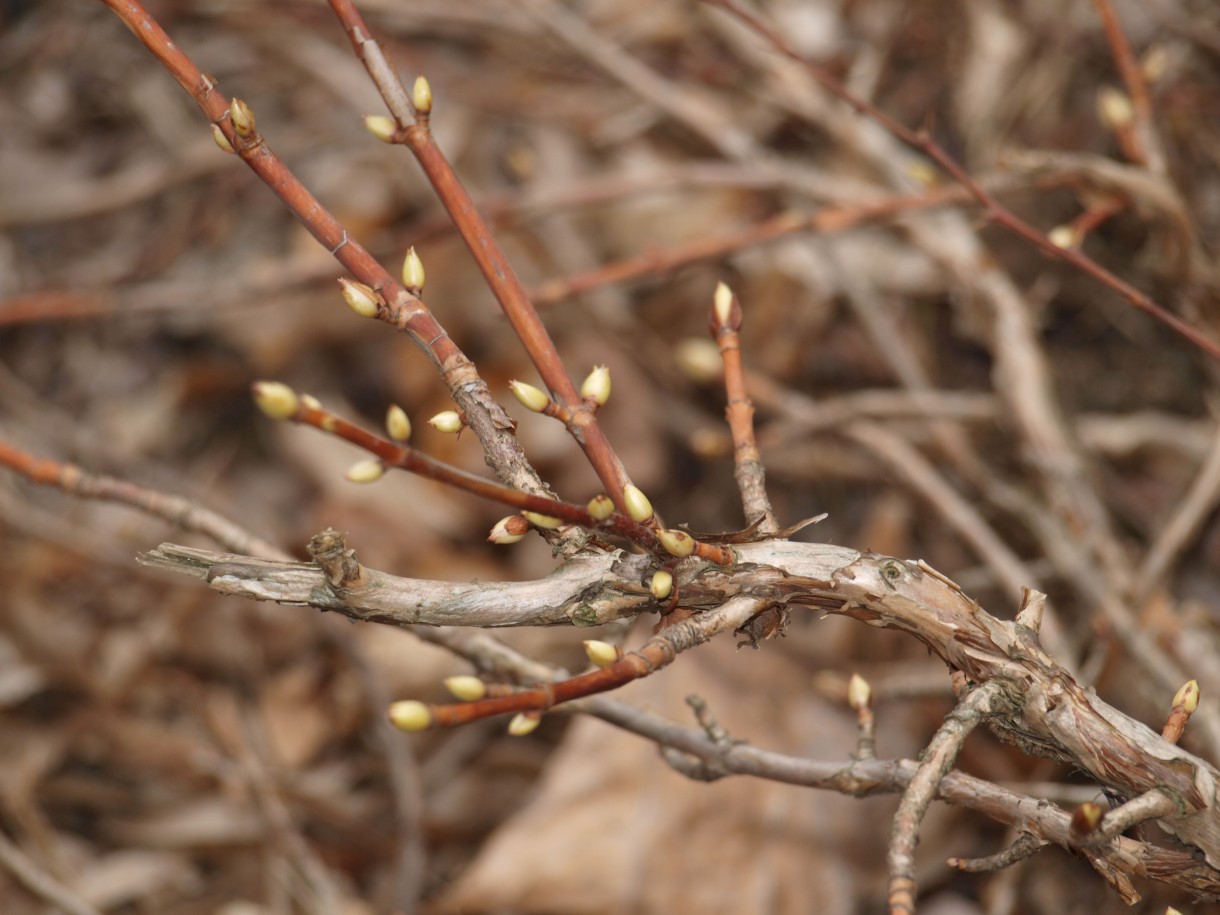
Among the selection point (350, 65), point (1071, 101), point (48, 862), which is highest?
point (1071, 101)

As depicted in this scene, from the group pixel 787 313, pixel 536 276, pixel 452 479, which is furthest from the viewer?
pixel 536 276

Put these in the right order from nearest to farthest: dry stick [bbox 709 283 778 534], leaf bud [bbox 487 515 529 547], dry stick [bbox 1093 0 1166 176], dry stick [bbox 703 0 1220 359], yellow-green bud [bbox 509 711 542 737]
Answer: yellow-green bud [bbox 509 711 542 737]
leaf bud [bbox 487 515 529 547]
dry stick [bbox 709 283 778 534]
dry stick [bbox 703 0 1220 359]
dry stick [bbox 1093 0 1166 176]

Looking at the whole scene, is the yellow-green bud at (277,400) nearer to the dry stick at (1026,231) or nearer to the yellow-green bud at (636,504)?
the yellow-green bud at (636,504)

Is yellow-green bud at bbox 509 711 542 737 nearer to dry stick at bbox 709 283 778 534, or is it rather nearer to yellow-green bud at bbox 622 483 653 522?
yellow-green bud at bbox 622 483 653 522

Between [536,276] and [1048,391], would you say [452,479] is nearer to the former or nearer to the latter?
[1048,391]

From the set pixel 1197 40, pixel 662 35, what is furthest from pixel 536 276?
pixel 1197 40

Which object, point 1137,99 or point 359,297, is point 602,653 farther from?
point 1137,99

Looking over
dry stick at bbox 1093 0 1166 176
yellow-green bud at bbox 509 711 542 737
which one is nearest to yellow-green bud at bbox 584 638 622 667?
yellow-green bud at bbox 509 711 542 737

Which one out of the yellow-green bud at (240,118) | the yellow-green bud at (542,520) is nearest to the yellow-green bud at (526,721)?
the yellow-green bud at (542,520)
